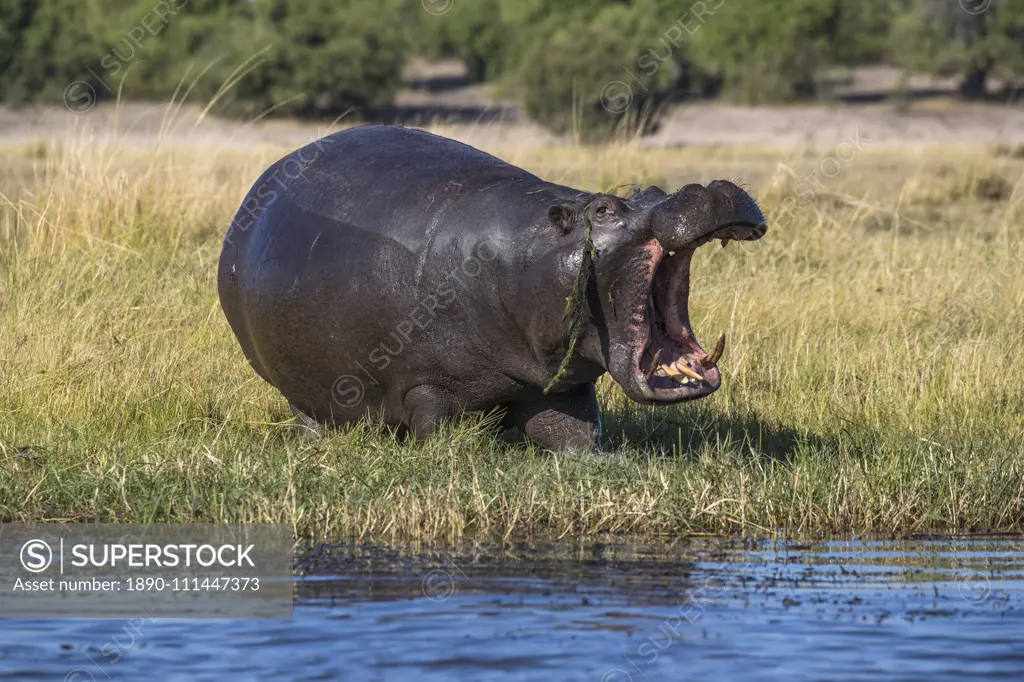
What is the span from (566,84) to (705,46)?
13062mm

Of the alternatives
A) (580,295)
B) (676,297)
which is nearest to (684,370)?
(676,297)

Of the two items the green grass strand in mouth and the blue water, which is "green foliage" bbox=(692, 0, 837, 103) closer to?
the green grass strand in mouth

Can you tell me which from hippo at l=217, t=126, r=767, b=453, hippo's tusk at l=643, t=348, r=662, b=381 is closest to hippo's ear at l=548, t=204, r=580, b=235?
hippo at l=217, t=126, r=767, b=453

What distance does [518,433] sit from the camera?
6344 mm

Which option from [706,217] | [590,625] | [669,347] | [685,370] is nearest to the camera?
[590,625]

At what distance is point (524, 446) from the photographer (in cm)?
613

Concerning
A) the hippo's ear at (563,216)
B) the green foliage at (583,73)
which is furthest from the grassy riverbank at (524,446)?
the green foliage at (583,73)

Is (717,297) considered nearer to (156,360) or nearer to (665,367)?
(156,360)

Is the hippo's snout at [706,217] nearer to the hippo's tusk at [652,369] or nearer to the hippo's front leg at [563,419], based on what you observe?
the hippo's tusk at [652,369]

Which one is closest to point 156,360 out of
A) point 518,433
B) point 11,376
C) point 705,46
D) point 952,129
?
point 11,376

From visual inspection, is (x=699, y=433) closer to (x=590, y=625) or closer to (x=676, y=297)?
(x=676, y=297)

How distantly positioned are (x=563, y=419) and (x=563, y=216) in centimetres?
89

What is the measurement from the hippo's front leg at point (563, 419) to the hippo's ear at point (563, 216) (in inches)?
30.2

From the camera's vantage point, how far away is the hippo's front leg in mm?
5746
